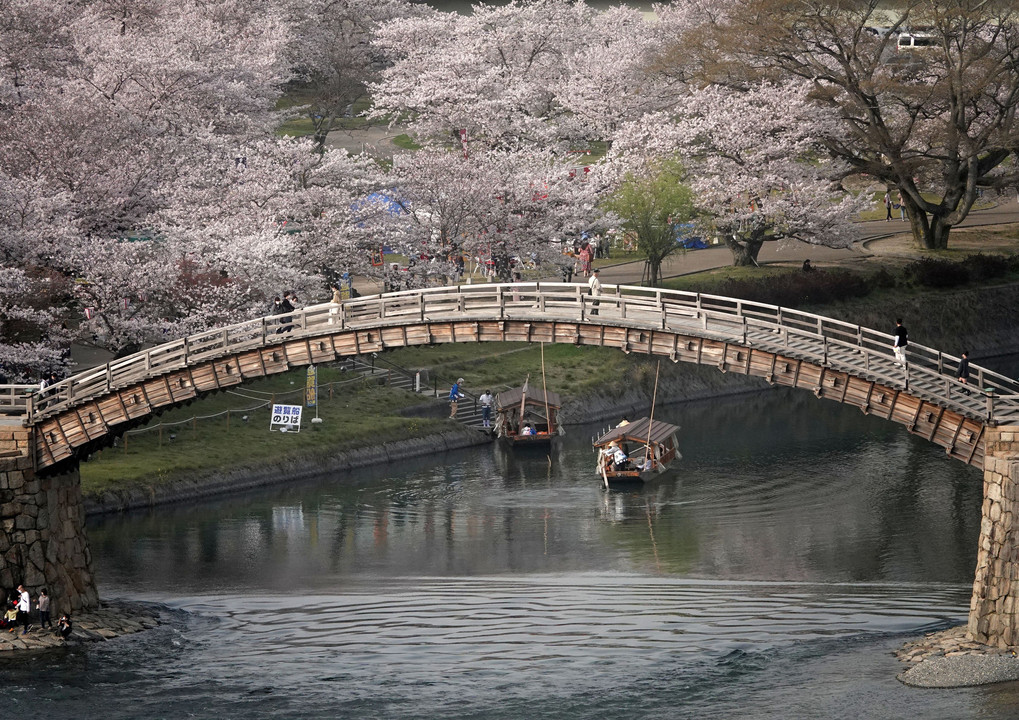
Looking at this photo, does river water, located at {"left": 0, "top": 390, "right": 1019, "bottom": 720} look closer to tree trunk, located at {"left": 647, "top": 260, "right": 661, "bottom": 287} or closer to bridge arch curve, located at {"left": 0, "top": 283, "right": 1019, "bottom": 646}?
bridge arch curve, located at {"left": 0, "top": 283, "right": 1019, "bottom": 646}

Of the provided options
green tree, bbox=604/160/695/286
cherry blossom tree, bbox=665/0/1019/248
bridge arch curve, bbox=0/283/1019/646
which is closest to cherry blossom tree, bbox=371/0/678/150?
cherry blossom tree, bbox=665/0/1019/248

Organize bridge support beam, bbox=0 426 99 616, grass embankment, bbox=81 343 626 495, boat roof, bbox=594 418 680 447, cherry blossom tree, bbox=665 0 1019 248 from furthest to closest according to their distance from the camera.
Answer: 1. cherry blossom tree, bbox=665 0 1019 248
2. boat roof, bbox=594 418 680 447
3. grass embankment, bbox=81 343 626 495
4. bridge support beam, bbox=0 426 99 616

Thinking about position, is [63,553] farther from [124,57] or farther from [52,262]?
[124,57]

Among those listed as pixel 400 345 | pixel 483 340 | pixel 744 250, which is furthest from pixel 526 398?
pixel 400 345

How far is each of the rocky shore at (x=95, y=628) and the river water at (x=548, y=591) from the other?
59 cm

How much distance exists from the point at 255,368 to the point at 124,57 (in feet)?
138

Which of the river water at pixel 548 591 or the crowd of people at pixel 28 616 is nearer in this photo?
the river water at pixel 548 591

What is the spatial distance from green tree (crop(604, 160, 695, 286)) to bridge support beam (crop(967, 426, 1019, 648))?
48018 millimetres

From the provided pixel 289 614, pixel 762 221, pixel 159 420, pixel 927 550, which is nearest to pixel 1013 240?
pixel 762 221

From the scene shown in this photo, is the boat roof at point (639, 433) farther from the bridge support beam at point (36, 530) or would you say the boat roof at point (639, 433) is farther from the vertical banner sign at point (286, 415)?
the bridge support beam at point (36, 530)

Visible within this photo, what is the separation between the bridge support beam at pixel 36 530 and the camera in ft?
144

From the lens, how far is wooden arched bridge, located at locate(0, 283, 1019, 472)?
41562 mm

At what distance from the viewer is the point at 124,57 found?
81750mm

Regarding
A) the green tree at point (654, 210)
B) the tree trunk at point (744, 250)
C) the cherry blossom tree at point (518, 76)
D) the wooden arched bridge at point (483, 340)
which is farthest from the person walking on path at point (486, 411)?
the wooden arched bridge at point (483, 340)
